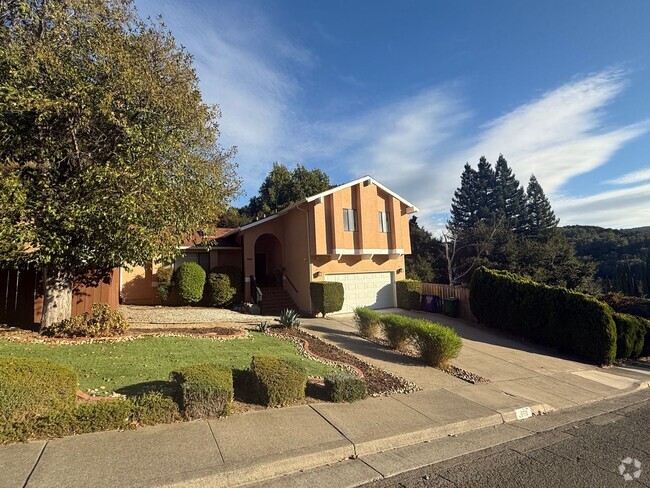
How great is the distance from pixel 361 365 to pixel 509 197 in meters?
66.5

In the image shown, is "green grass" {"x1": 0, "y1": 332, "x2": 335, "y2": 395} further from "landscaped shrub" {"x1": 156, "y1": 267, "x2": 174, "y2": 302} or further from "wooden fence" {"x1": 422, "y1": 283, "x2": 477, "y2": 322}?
"wooden fence" {"x1": 422, "y1": 283, "x2": 477, "y2": 322}

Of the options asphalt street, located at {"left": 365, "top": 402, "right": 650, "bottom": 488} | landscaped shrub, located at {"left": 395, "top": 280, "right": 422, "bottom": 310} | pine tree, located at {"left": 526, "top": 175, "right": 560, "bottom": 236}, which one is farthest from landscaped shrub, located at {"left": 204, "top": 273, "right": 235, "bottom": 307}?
pine tree, located at {"left": 526, "top": 175, "right": 560, "bottom": 236}

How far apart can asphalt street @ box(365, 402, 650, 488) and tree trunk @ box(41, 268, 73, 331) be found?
10.3m

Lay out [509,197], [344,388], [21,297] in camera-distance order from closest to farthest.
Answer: [344,388] → [21,297] → [509,197]

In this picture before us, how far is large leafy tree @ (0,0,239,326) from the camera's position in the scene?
8555 mm

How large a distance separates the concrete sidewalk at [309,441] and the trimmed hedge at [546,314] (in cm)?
479

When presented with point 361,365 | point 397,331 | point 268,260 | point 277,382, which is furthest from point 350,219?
point 277,382

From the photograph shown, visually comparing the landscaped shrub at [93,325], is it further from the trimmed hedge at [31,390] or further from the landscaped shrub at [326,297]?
the landscaped shrub at [326,297]

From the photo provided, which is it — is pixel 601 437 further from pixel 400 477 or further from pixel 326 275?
pixel 326 275

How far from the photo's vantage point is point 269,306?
A: 18.8 metres

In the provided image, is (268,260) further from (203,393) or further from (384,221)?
(203,393)

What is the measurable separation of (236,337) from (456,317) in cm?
1213

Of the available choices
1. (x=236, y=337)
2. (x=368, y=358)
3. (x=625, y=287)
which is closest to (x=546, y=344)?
(x=368, y=358)

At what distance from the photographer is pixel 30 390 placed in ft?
15.0
